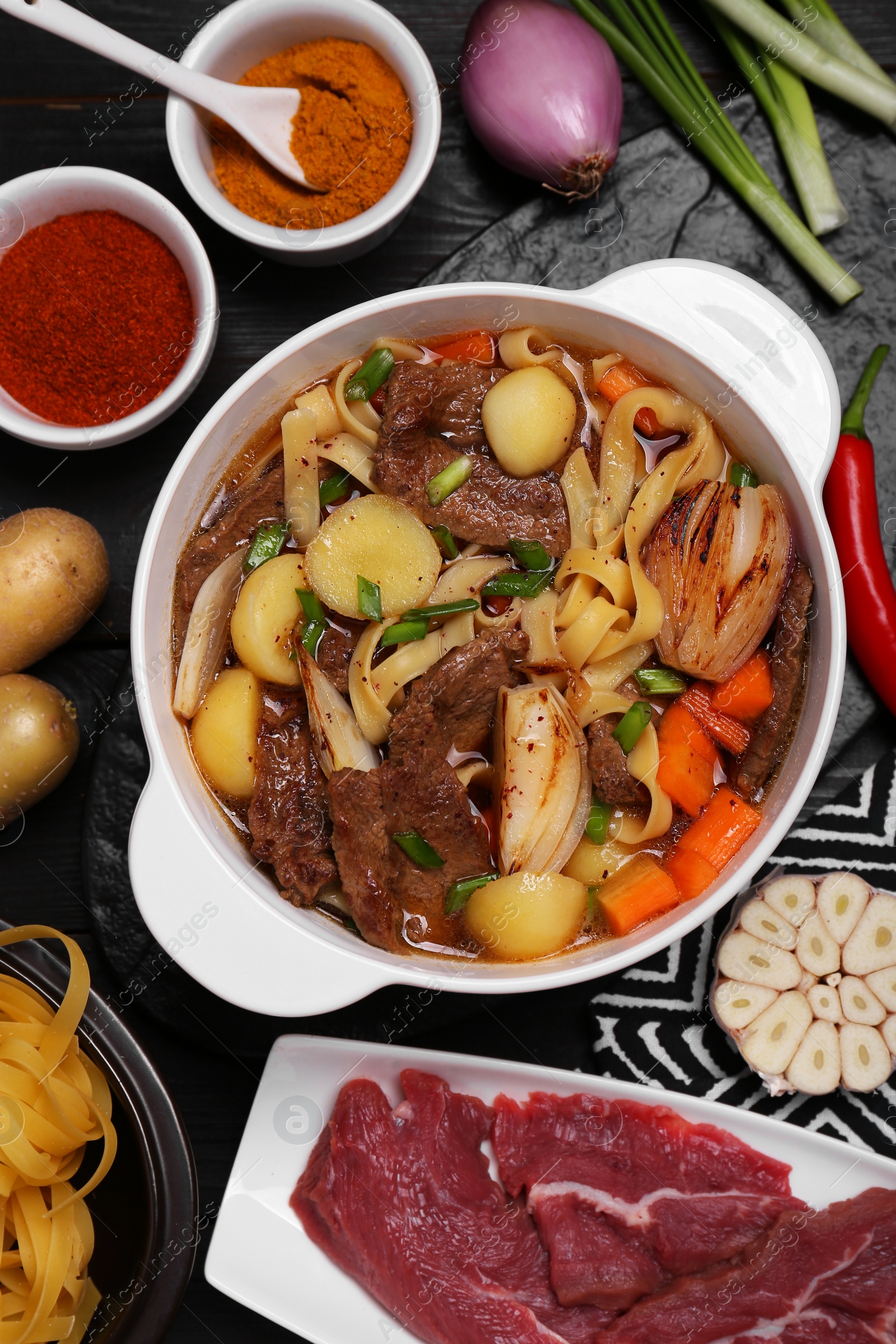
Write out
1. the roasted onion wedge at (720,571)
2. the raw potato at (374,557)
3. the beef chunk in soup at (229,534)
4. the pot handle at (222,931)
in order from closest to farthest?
the pot handle at (222,931), the roasted onion wedge at (720,571), the raw potato at (374,557), the beef chunk in soup at (229,534)

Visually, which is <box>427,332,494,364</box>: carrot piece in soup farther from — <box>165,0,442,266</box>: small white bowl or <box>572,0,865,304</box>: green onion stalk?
<box>572,0,865,304</box>: green onion stalk

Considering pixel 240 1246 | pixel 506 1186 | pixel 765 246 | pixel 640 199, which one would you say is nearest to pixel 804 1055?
pixel 506 1186

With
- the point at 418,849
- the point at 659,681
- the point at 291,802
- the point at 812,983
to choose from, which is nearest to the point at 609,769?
the point at 659,681

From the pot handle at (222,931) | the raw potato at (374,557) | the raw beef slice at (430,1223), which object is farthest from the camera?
the raw beef slice at (430,1223)

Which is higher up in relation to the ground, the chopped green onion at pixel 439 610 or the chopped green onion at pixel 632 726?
the chopped green onion at pixel 439 610

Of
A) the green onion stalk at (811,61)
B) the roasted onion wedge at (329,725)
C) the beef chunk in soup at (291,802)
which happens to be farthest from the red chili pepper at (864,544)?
the beef chunk in soup at (291,802)

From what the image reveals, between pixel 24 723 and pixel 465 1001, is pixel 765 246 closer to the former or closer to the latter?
pixel 465 1001

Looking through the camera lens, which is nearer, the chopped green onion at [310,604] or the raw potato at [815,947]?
the chopped green onion at [310,604]

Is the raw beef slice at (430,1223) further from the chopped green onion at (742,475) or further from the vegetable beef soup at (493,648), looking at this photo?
the chopped green onion at (742,475)
